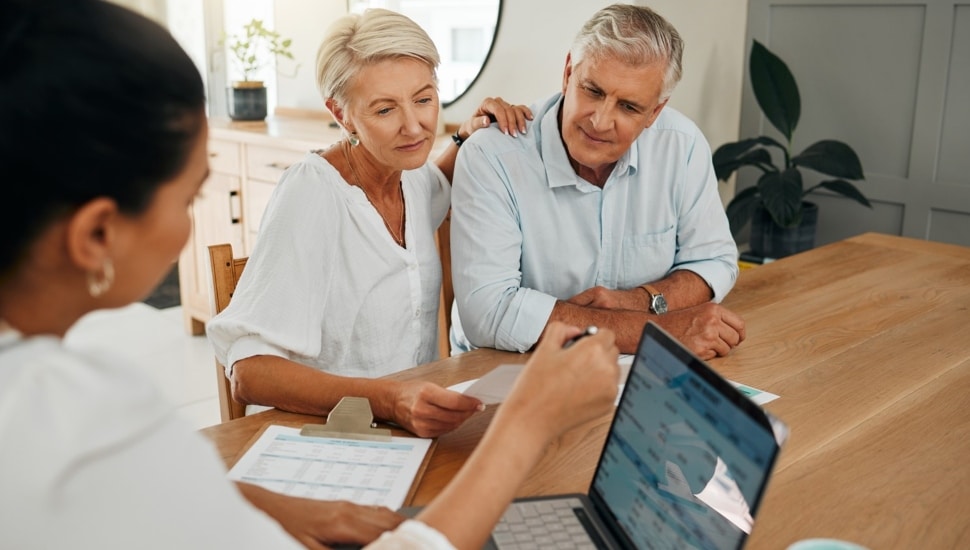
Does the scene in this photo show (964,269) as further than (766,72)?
No

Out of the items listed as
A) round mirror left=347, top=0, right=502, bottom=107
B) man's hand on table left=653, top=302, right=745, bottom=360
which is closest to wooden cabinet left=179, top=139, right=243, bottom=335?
round mirror left=347, top=0, right=502, bottom=107

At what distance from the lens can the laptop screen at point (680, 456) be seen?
0.82 meters

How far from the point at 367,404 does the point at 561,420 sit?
18.2 inches

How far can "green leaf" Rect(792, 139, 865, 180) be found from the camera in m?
3.17

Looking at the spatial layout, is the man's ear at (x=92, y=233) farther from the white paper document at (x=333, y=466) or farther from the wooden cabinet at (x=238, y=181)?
the wooden cabinet at (x=238, y=181)

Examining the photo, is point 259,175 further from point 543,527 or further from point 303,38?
point 543,527

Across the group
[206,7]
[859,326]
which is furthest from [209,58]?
[859,326]

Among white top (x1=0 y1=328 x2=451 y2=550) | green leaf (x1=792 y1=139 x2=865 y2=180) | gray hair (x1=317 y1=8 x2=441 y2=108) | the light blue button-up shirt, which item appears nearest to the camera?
white top (x1=0 y1=328 x2=451 y2=550)

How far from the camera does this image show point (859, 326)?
1839 mm

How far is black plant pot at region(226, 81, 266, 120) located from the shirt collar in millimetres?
2330

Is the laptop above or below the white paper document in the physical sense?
above

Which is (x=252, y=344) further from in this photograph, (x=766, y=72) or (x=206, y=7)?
(x=206, y=7)

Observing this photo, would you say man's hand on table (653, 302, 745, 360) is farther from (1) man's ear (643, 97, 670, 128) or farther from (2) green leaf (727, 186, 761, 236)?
(2) green leaf (727, 186, 761, 236)

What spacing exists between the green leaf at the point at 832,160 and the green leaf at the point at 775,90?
11cm
